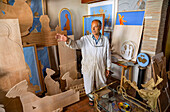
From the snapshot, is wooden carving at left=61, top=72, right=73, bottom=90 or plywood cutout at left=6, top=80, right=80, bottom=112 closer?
plywood cutout at left=6, top=80, right=80, bottom=112

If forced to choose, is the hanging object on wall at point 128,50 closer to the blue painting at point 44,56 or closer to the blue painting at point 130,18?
the blue painting at point 130,18

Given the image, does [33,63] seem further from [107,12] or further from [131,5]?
[131,5]

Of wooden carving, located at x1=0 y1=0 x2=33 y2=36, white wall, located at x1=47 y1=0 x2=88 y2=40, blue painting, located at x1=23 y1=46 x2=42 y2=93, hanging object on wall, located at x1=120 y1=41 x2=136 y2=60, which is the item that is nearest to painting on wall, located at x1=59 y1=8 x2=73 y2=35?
white wall, located at x1=47 y1=0 x2=88 y2=40

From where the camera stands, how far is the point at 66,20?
2979 mm

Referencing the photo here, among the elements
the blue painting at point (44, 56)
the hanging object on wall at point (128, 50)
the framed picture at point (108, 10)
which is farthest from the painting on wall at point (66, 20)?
the hanging object on wall at point (128, 50)

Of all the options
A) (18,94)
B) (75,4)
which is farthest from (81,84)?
(75,4)

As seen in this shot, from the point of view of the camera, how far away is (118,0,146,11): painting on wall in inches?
93.4

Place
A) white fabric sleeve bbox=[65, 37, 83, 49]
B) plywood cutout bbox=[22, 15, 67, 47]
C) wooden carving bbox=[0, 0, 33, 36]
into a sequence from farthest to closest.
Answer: plywood cutout bbox=[22, 15, 67, 47] → white fabric sleeve bbox=[65, 37, 83, 49] → wooden carving bbox=[0, 0, 33, 36]

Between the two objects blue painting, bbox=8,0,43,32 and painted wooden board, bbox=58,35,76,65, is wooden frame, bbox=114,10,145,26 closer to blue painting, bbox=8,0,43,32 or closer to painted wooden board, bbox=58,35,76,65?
painted wooden board, bbox=58,35,76,65

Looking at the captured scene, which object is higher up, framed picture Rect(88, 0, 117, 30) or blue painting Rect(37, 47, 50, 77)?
framed picture Rect(88, 0, 117, 30)

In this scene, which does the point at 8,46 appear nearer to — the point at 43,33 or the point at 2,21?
the point at 2,21

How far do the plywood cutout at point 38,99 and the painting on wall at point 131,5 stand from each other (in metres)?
2.09

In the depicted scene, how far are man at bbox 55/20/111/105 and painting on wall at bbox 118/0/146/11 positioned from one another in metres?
1.04

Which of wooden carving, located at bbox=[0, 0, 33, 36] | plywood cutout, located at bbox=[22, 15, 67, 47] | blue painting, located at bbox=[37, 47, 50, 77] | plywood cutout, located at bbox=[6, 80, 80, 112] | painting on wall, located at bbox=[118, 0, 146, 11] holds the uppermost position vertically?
painting on wall, located at bbox=[118, 0, 146, 11]
